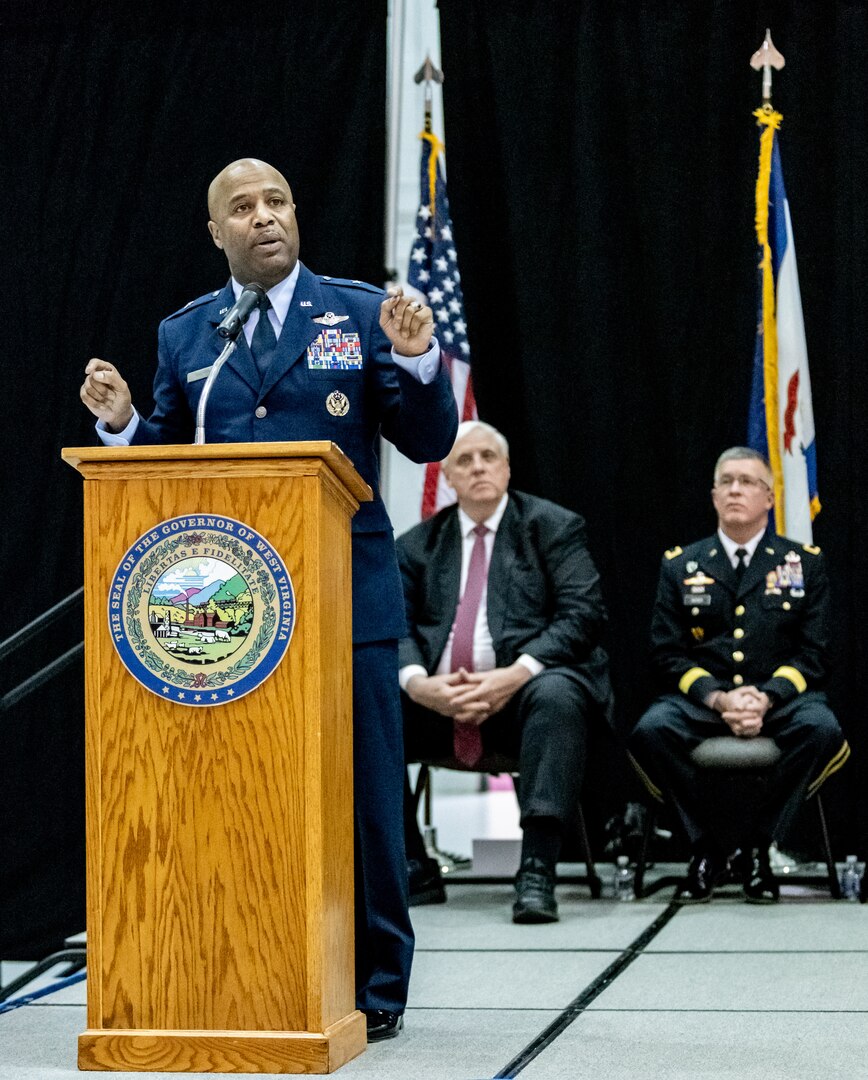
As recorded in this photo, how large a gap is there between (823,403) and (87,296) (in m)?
2.52

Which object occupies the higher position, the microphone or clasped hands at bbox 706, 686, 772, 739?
the microphone

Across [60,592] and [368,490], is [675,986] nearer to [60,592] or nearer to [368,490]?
[368,490]

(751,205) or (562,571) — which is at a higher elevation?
(751,205)

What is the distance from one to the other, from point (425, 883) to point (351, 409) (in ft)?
7.30

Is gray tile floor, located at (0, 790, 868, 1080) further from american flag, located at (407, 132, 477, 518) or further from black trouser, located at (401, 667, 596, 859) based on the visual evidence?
american flag, located at (407, 132, 477, 518)

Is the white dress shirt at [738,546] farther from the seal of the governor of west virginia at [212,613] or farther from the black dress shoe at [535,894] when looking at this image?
the seal of the governor of west virginia at [212,613]

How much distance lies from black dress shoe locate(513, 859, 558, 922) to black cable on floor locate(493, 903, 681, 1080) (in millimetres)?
278

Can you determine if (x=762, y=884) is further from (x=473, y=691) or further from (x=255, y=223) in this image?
(x=255, y=223)

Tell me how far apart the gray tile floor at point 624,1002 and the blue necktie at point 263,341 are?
45.2 inches

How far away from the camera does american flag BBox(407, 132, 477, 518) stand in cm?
530

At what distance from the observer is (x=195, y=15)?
5.40 m

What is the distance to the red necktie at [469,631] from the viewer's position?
4.66 meters

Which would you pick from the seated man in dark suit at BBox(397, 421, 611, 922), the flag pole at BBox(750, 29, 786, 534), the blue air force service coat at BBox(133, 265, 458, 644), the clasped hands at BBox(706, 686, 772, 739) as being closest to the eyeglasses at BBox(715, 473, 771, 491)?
the flag pole at BBox(750, 29, 786, 534)

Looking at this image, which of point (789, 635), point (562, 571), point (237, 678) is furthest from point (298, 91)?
point (237, 678)
